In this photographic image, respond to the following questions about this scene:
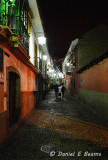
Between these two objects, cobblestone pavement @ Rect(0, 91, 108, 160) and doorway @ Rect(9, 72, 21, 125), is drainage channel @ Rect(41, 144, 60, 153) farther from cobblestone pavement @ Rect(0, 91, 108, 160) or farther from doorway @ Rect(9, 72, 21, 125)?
doorway @ Rect(9, 72, 21, 125)

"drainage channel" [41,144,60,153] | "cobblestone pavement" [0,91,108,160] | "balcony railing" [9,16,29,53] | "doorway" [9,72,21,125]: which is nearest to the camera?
"cobblestone pavement" [0,91,108,160]

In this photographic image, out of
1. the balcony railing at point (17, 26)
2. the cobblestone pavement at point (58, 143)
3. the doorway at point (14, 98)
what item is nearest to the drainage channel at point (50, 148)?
the cobblestone pavement at point (58, 143)

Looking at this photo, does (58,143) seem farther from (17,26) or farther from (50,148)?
(17,26)

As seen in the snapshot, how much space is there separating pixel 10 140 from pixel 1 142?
2.43 ft

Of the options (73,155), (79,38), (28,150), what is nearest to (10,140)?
(28,150)

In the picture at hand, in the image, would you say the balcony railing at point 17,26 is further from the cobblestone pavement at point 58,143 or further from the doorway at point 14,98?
the cobblestone pavement at point 58,143

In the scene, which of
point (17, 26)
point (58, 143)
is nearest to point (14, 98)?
point (58, 143)

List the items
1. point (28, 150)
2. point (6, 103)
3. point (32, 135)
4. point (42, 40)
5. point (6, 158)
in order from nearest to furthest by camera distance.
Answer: point (6, 158) < point (28, 150) < point (6, 103) < point (32, 135) < point (42, 40)

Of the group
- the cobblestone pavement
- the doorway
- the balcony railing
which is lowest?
the cobblestone pavement

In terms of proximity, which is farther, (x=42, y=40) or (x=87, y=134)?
(x=42, y=40)

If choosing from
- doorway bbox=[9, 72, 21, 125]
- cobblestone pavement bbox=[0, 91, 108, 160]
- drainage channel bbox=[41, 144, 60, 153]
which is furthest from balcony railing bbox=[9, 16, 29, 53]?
drainage channel bbox=[41, 144, 60, 153]

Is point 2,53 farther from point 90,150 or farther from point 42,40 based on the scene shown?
point 42,40

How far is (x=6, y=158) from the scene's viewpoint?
3889mm

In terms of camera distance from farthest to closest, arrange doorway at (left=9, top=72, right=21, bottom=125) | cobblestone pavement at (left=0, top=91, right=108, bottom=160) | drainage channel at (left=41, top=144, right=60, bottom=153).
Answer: doorway at (left=9, top=72, right=21, bottom=125)
drainage channel at (left=41, top=144, right=60, bottom=153)
cobblestone pavement at (left=0, top=91, right=108, bottom=160)
